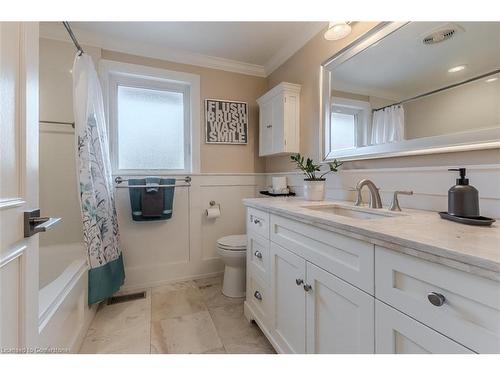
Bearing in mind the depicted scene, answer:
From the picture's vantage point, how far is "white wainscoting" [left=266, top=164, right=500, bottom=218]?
881 millimetres

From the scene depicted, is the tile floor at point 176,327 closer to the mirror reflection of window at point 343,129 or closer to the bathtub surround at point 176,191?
Result: the bathtub surround at point 176,191

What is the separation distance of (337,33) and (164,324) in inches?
87.1

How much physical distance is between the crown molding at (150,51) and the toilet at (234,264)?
1.75 meters

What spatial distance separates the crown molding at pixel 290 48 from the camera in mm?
1781

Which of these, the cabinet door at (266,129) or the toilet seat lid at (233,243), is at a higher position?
the cabinet door at (266,129)

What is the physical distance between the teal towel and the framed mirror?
Answer: 146 centimetres

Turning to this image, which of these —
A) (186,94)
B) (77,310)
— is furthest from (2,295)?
(186,94)

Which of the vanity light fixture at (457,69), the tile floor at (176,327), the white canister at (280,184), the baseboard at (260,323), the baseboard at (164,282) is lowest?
the tile floor at (176,327)

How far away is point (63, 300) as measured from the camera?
1.20 meters

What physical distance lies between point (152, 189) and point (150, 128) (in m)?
0.65

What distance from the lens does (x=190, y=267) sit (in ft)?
7.48

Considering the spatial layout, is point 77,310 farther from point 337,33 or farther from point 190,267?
point 337,33

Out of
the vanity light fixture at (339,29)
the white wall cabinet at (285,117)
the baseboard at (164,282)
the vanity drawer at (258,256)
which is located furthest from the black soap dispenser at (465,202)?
the baseboard at (164,282)

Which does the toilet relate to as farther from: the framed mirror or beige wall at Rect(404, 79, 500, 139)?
beige wall at Rect(404, 79, 500, 139)
